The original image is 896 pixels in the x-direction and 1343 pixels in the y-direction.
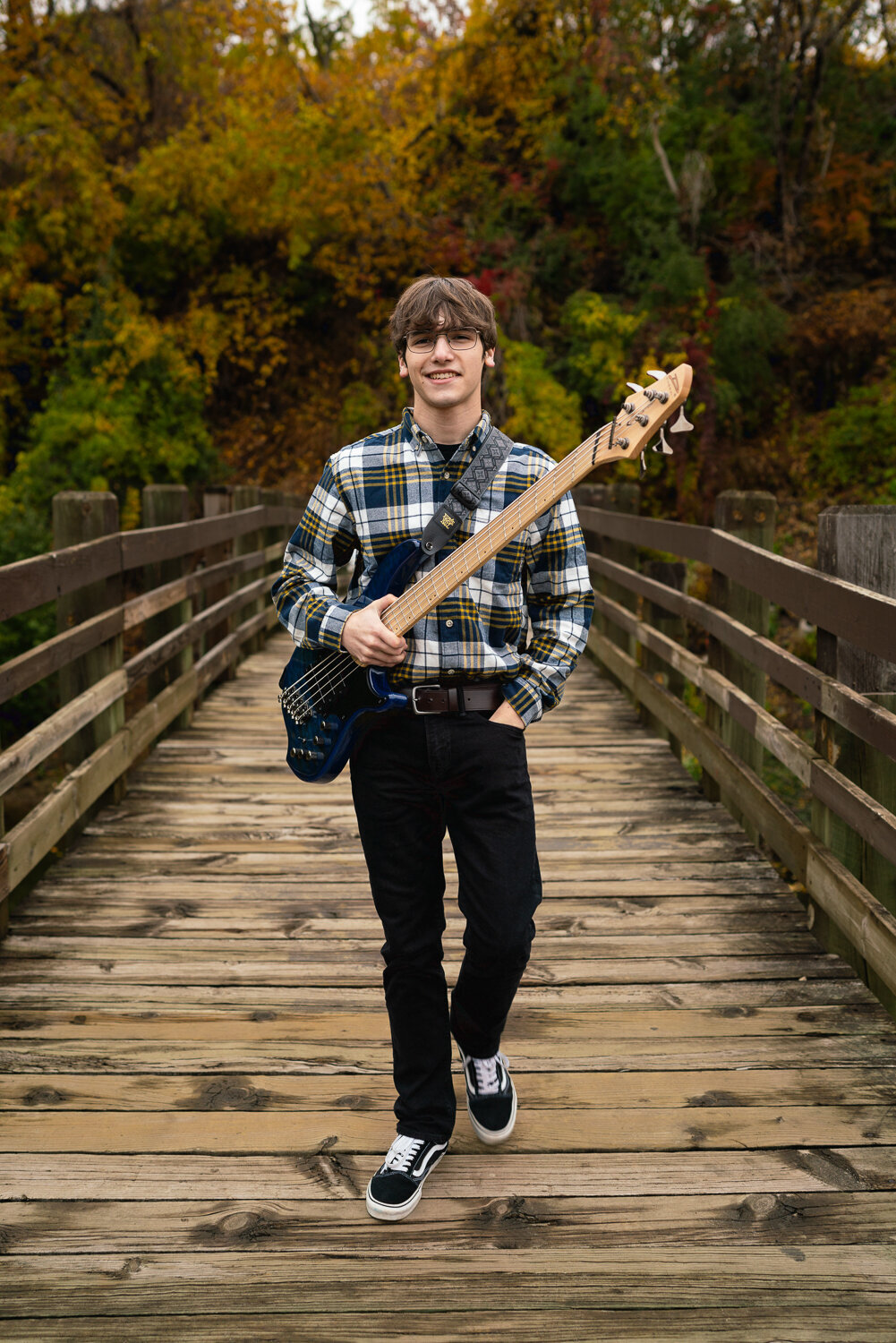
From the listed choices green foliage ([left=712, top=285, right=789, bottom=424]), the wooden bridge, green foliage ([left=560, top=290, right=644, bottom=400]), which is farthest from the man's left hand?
green foliage ([left=712, top=285, right=789, bottom=424])

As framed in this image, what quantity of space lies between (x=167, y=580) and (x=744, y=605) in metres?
2.92

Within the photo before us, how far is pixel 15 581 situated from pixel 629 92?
58.7 ft

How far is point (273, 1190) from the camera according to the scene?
225 cm

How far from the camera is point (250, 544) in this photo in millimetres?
8555

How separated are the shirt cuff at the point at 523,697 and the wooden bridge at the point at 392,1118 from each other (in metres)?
0.95

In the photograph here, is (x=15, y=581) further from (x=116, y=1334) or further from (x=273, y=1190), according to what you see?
(x=116, y=1334)

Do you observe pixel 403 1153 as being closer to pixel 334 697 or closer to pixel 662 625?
pixel 334 697

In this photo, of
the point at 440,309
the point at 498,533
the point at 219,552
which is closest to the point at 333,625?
the point at 498,533

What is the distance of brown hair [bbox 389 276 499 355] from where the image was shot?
209cm

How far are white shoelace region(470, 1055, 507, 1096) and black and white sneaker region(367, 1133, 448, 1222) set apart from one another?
181mm

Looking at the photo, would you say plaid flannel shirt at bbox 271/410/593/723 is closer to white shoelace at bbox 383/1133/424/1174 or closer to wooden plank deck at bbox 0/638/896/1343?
white shoelace at bbox 383/1133/424/1174

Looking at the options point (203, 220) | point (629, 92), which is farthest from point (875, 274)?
point (203, 220)

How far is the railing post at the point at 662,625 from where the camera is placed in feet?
19.1

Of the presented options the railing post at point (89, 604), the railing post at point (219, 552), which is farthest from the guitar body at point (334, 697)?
the railing post at point (219, 552)
